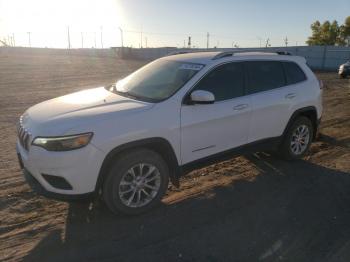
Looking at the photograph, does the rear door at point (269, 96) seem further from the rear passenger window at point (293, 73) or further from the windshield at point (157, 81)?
the windshield at point (157, 81)

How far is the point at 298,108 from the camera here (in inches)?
246

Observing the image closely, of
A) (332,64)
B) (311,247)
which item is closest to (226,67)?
(311,247)

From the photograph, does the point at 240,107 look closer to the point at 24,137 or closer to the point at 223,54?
the point at 223,54

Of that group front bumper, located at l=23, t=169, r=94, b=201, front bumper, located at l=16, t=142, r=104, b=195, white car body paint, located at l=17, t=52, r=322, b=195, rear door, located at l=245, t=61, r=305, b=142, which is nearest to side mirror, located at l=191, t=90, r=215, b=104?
white car body paint, located at l=17, t=52, r=322, b=195

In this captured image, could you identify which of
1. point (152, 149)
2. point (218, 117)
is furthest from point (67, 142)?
point (218, 117)

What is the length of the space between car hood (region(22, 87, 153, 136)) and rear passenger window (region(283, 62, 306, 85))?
274cm

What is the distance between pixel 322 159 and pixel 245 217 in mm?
2754

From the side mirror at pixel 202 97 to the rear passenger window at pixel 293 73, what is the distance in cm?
210

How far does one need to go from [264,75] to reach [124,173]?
277 centimetres

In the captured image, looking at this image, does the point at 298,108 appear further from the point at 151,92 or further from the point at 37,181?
the point at 37,181

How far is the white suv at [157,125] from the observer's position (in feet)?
13.3

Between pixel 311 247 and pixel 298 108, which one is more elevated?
pixel 298 108

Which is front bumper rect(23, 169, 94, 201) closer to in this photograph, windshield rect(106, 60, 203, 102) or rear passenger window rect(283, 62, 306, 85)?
windshield rect(106, 60, 203, 102)

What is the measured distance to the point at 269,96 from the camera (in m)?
5.74
